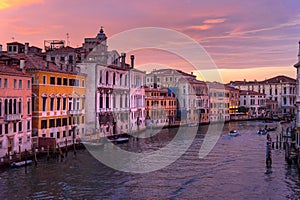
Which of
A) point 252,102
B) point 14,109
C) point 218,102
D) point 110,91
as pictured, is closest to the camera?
point 14,109

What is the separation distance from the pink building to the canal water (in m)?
1.57

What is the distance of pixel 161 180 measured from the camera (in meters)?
16.4

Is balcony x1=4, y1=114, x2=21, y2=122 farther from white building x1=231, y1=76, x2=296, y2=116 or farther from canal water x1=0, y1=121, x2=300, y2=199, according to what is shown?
white building x1=231, y1=76, x2=296, y2=116

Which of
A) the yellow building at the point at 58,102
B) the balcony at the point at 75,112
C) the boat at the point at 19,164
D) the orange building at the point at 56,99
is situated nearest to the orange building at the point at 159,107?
the balcony at the point at 75,112

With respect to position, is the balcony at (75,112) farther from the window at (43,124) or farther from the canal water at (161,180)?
the canal water at (161,180)

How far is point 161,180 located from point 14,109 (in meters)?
7.79

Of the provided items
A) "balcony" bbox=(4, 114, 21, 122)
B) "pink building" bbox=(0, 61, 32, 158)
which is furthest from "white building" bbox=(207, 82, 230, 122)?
"balcony" bbox=(4, 114, 21, 122)

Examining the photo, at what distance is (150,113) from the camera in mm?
Answer: 40406

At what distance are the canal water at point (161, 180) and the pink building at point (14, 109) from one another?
1.57m

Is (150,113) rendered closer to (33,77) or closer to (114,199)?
(33,77)

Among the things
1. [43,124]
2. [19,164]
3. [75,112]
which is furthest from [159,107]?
→ [19,164]

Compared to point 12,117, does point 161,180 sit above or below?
below

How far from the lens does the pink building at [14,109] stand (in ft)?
63.1

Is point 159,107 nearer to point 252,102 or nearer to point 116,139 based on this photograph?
point 116,139
